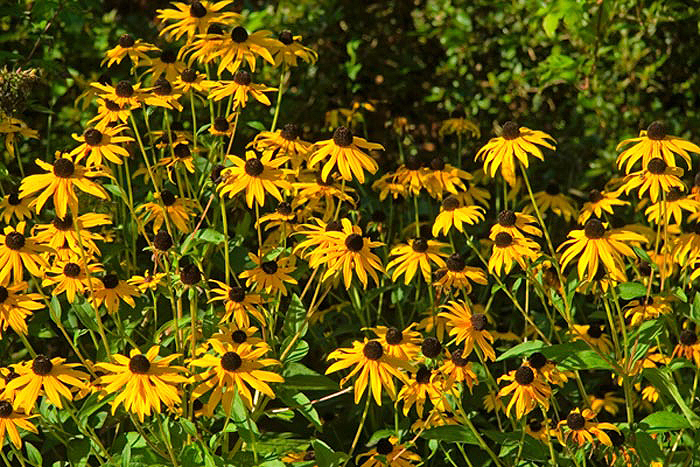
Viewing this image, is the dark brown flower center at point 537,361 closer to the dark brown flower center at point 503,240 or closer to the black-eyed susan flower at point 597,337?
the dark brown flower center at point 503,240

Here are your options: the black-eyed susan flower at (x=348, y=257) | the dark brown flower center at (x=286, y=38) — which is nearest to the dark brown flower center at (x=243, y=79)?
the dark brown flower center at (x=286, y=38)

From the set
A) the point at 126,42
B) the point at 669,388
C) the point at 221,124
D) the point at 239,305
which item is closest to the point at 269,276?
the point at 239,305

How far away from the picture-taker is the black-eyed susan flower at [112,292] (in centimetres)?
264

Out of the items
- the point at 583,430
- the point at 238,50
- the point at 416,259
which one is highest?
the point at 238,50

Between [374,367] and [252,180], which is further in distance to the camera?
[252,180]

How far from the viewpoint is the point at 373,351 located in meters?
2.34

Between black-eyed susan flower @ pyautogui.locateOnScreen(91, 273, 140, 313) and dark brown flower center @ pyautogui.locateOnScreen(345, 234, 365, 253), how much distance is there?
59cm

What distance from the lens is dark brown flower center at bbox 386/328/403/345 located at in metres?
2.49

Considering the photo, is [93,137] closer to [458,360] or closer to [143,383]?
[143,383]

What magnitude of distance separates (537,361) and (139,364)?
38.6 inches

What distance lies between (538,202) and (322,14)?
6.04 ft

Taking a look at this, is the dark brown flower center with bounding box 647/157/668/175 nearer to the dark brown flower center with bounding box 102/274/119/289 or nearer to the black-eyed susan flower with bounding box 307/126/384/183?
the black-eyed susan flower with bounding box 307/126/384/183

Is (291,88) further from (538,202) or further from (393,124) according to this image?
(538,202)

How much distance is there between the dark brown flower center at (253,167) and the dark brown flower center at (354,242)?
0.29 meters
